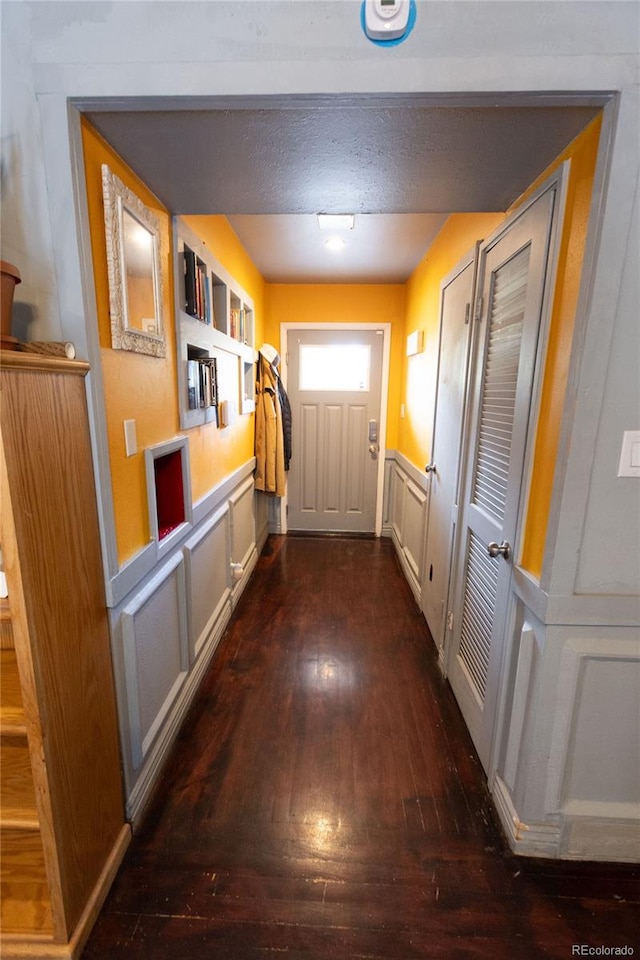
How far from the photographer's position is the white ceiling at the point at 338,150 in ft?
3.13

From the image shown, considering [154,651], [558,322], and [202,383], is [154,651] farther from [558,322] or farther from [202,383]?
[558,322]

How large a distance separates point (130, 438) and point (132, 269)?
0.54 m

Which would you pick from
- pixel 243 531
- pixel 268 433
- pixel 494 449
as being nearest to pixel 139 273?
pixel 494 449

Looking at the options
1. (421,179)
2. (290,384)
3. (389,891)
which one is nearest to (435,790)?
(389,891)

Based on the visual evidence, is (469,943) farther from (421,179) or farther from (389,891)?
(421,179)

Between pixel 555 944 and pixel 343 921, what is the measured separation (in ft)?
1.84

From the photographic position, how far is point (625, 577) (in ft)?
3.61

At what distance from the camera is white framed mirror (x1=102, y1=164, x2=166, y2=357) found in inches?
44.9

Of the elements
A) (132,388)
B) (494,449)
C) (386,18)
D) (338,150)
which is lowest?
(494,449)

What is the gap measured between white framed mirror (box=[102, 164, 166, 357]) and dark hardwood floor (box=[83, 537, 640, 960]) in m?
1.57

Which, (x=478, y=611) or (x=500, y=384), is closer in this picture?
(x=500, y=384)

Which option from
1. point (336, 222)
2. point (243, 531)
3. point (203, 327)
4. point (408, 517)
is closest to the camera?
point (203, 327)

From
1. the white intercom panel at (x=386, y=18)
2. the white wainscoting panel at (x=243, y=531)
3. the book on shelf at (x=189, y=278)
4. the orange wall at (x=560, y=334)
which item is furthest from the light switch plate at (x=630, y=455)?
the white wainscoting panel at (x=243, y=531)

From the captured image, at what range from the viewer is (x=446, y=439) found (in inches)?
83.1
